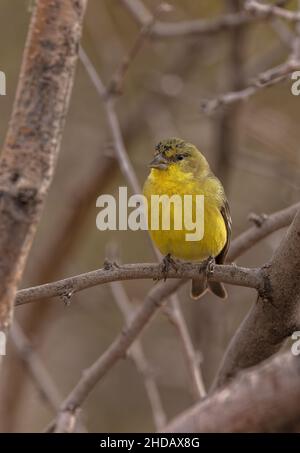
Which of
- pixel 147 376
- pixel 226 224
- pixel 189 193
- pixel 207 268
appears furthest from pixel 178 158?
pixel 207 268

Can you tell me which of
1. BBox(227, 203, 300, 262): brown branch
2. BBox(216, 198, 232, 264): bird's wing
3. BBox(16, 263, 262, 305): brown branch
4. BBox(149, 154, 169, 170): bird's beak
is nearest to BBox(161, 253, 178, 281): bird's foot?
BBox(16, 263, 262, 305): brown branch

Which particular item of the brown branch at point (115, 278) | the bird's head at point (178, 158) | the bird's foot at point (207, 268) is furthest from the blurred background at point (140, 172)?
the brown branch at point (115, 278)

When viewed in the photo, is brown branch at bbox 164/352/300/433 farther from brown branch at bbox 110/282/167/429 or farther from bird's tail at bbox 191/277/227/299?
bird's tail at bbox 191/277/227/299

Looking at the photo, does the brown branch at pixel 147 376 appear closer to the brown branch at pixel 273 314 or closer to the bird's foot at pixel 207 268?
the bird's foot at pixel 207 268

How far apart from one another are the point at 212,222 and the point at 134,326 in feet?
2.41

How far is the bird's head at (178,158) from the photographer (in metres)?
4.39

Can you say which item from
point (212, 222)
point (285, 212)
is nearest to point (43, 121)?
point (285, 212)

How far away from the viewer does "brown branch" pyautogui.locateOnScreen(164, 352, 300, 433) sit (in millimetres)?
1352

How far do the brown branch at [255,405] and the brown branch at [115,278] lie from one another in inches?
52.4

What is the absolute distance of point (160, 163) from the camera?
4379 mm

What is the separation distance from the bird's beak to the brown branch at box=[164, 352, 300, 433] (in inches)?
116

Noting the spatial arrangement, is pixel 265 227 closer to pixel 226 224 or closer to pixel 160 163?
pixel 226 224

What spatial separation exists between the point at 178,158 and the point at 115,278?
1.80 m
